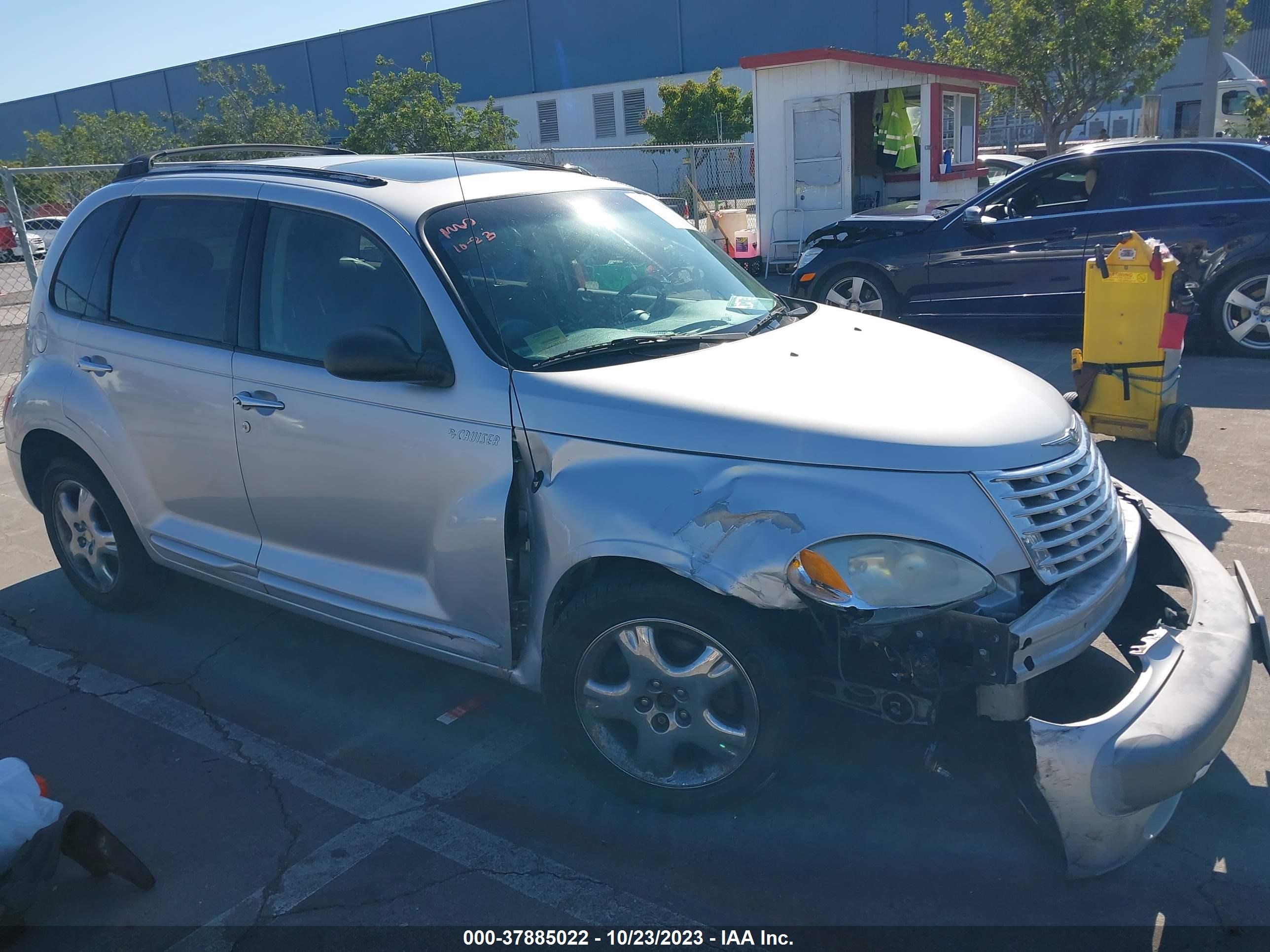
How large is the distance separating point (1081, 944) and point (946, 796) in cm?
71

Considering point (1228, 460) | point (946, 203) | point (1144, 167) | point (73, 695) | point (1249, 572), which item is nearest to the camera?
point (73, 695)

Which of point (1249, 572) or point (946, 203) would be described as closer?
point (1249, 572)

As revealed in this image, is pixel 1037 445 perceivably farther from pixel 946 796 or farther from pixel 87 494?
pixel 87 494

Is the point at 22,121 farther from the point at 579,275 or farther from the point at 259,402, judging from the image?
the point at 579,275

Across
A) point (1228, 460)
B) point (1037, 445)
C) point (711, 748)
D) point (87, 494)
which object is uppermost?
point (1037, 445)

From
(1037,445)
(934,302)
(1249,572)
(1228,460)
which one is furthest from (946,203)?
(1037,445)

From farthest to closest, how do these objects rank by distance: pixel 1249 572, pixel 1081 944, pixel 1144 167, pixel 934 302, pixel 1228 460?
pixel 934 302, pixel 1144 167, pixel 1228 460, pixel 1249 572, pixel 1081 944

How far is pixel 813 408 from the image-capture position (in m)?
3.07

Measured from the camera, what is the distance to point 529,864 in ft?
10.3

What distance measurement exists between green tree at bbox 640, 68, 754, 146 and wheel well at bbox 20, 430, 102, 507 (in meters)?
26.9

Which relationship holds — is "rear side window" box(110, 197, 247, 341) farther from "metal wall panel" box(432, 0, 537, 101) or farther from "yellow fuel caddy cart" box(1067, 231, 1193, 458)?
"metal wall panel" box(432, 0, 537, 101)

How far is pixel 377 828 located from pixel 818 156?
1287 cm

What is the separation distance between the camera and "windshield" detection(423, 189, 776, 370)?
3529mm

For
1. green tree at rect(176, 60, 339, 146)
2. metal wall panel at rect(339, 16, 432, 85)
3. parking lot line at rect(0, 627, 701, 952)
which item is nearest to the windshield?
parking lot line at rect(0, 627, 701, 952)
